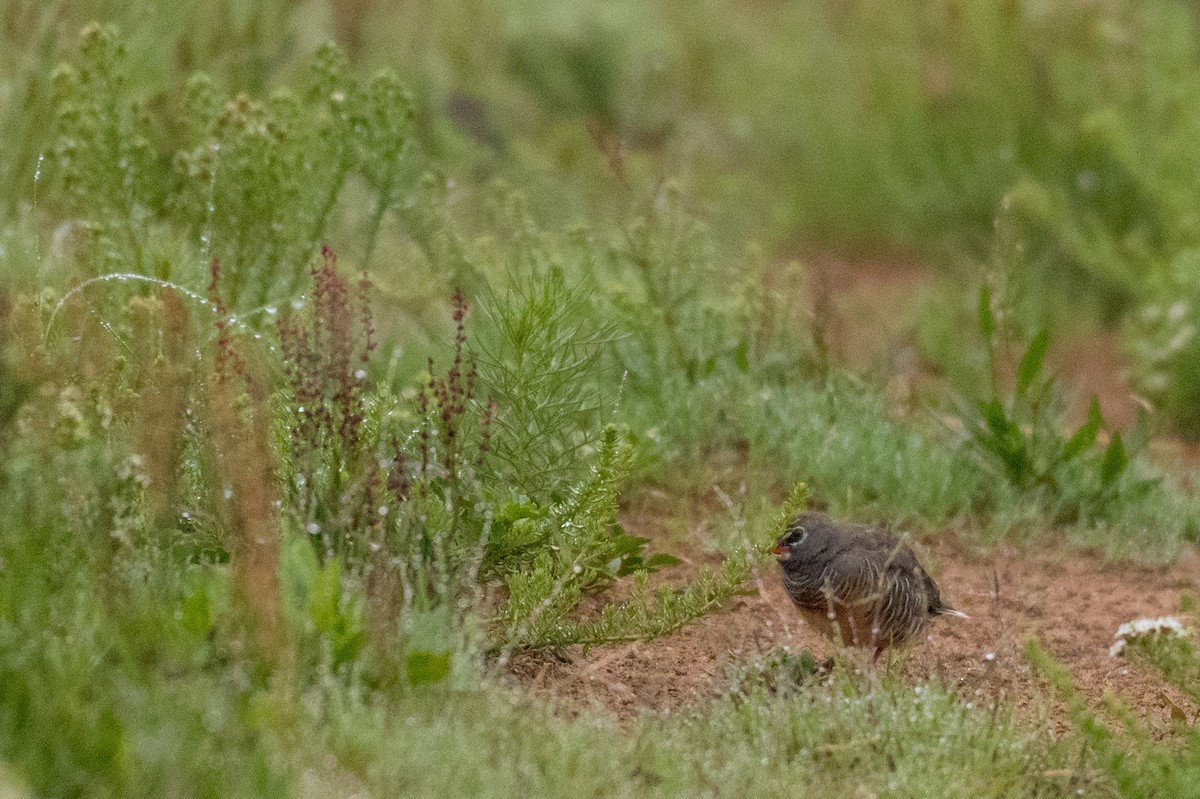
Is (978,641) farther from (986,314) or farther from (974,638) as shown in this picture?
(986,314)

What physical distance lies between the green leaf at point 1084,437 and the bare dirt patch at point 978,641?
1.09 feet

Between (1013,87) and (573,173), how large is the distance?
2.31 metres

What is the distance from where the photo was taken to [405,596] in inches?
121

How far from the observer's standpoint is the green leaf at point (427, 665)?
9.66 feet

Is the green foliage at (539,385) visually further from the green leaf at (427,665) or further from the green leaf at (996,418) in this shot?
the green leaf at (996,418)

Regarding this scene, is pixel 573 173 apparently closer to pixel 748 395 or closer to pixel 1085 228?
pixel 1085 228

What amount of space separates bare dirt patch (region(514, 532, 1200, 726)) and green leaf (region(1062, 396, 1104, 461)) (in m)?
0.33

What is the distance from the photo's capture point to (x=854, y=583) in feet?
11.2

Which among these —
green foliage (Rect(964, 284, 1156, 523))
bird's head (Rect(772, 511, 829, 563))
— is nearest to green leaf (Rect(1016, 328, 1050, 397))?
green foliage (Rect(964, 284, 1156, 523))

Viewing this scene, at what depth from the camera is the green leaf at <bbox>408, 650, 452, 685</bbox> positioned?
9.66ft

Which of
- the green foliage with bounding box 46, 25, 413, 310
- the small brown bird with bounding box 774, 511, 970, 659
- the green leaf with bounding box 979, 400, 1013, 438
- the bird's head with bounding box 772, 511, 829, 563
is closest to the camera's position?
the small brown bird with bounding box 774, 511, 970, 659

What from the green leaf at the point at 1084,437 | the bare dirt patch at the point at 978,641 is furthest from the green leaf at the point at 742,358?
the green leaf at the point at 1084,437

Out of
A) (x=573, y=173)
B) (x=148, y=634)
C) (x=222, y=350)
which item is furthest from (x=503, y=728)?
(x=573, y=173)

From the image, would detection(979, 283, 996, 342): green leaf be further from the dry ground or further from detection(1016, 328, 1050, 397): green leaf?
the dry ground
